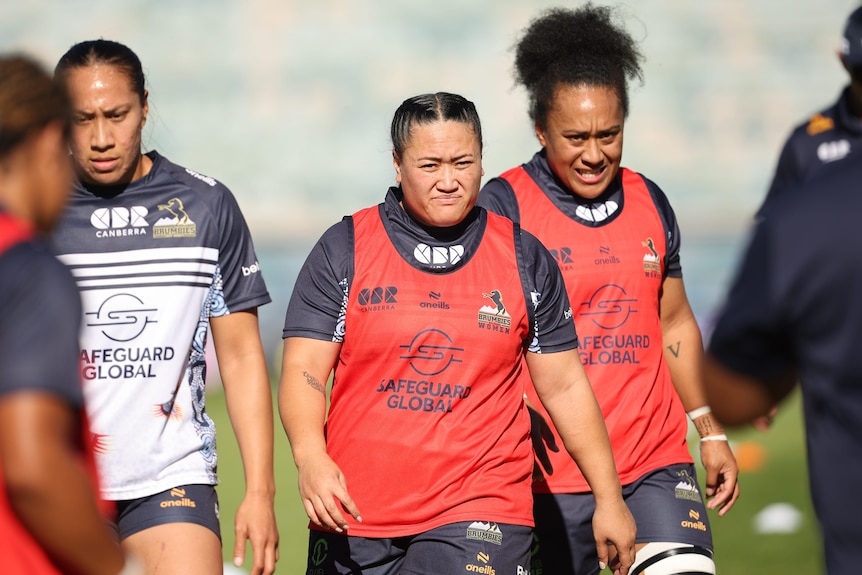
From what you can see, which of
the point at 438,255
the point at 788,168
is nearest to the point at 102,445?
the point at 438,255

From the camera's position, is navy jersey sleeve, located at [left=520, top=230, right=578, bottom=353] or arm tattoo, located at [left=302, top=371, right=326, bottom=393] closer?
arm tattoo, located at [left=302, top=371, right=326, bottom=393]

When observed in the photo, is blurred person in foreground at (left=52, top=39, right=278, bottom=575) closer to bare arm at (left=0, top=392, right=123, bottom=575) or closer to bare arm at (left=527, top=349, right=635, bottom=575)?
bare arm at (left=527, top=349, right=635, bottom=575)

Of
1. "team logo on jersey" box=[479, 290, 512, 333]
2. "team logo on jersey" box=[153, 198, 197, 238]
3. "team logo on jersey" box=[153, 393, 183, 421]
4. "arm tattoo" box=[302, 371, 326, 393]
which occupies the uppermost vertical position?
"team logo on jersey" box=[153, 198, 197, 238]

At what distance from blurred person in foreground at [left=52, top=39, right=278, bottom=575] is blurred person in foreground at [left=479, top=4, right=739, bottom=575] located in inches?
50.3

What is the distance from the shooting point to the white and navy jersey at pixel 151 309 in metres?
4.57

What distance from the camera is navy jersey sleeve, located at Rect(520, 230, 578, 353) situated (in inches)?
184

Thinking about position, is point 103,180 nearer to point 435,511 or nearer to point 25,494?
point 435,511

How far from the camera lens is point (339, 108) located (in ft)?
68.5

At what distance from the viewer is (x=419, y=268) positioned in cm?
463

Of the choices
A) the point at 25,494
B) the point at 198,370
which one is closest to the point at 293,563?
the point at 198,370

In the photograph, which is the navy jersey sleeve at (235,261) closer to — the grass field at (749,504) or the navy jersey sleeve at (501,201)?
the navy jersey sleeve at (501,201)

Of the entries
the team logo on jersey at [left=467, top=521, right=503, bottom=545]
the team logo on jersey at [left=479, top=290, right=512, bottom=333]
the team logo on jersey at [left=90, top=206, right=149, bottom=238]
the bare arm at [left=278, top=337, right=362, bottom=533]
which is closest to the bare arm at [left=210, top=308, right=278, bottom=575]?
the bare arm at [left=278, top=337, right=362, bottom=533]

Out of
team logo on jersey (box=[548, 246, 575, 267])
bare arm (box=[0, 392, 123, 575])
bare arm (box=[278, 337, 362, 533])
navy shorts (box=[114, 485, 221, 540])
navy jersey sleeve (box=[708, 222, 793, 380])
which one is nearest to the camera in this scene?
bare arm (box=[0, 392, 123, 575])

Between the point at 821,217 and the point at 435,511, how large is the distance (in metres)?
2.24
